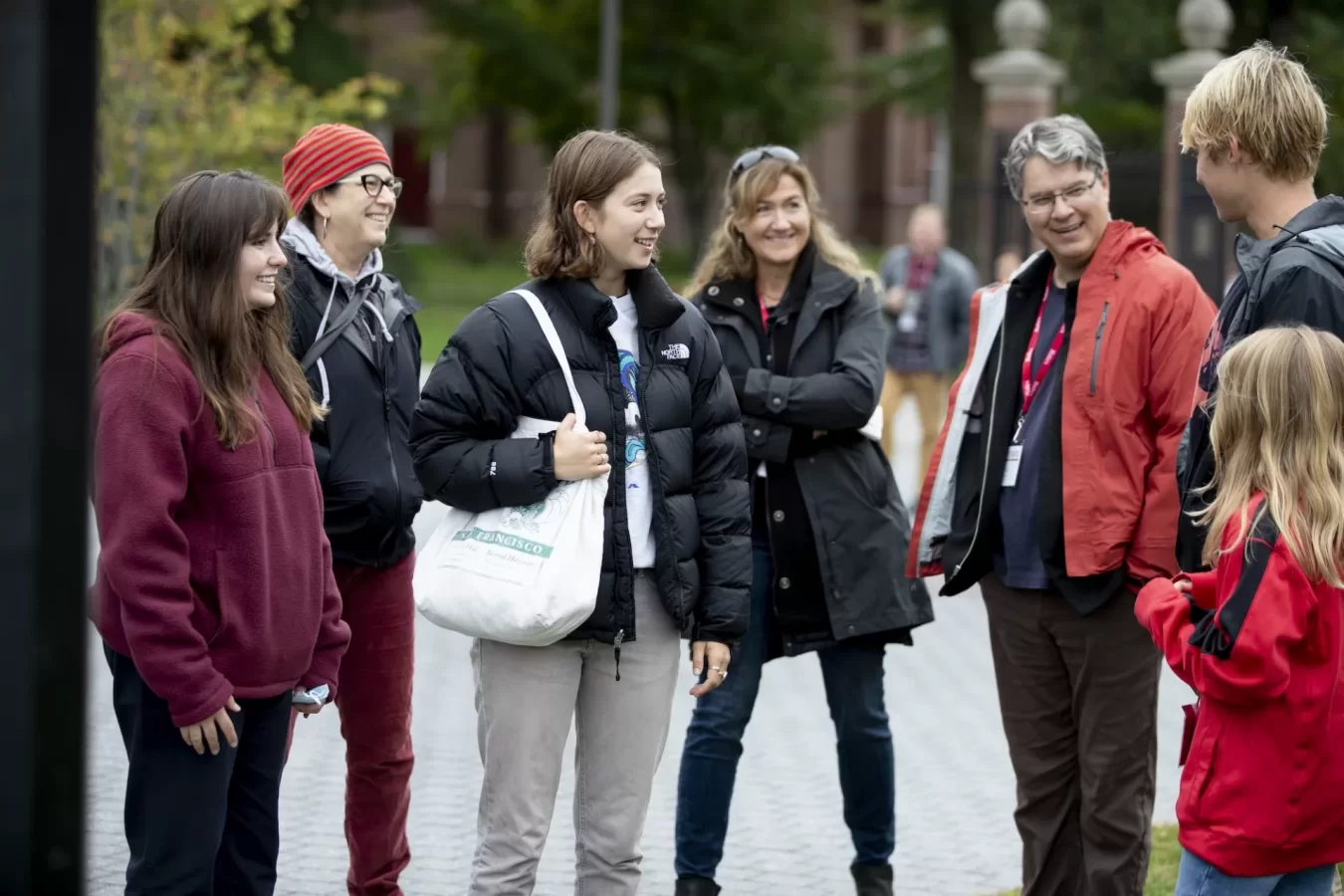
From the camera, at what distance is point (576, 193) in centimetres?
394

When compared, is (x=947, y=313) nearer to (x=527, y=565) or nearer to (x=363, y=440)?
(x=363, y=440)

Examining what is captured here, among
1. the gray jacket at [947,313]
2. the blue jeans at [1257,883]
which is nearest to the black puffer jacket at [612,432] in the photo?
the blue jeans at [1257,883]

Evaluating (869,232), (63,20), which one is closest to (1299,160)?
(63,20)

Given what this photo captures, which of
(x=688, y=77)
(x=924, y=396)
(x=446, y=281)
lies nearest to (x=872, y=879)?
(x=924, y=396)

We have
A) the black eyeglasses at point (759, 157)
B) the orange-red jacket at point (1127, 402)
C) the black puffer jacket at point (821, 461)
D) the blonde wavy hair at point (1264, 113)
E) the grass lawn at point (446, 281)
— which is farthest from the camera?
the grass lawn at point (446, 281)

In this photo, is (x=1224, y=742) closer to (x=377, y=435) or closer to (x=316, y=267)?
(x=377, y=435)

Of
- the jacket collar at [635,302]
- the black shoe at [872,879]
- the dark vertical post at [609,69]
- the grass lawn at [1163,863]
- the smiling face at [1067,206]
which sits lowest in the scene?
the grass lawn at [1163,863]

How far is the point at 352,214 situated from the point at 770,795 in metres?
2.88

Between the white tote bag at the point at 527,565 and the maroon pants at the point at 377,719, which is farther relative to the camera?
the maroon pants at the point at 377,719

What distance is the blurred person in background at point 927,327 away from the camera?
13.2 m

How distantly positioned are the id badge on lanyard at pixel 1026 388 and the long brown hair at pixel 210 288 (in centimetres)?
192

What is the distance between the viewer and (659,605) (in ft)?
13.0

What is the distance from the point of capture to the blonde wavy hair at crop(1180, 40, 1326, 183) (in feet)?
11.9

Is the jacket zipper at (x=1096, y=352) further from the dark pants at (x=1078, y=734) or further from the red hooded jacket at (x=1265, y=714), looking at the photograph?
the red hooded jacket at (x=1265, y=714)
